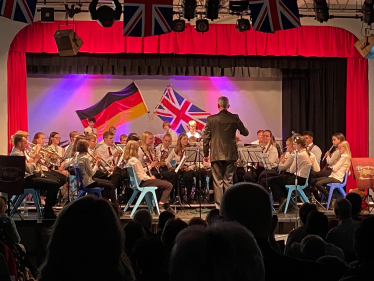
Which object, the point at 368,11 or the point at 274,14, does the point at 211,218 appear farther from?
the point at 368,11

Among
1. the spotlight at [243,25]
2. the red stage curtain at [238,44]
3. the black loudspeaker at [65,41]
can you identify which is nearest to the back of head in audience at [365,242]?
the spotlight at [243,25]

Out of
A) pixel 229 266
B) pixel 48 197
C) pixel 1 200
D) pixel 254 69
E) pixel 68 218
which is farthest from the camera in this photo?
pixel 254 69

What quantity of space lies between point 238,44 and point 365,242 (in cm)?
918

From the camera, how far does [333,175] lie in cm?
917

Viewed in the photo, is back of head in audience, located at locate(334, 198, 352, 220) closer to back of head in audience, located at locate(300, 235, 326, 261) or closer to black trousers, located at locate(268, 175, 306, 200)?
back of head in audience, located at locate(300, 235, 326, 261)

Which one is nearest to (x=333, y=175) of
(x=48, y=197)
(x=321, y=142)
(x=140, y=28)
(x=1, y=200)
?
(x=321, y=142)

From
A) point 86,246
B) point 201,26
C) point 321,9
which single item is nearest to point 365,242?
point 86,246

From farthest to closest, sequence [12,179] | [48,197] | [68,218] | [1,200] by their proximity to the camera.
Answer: [48,197] < [12,179] < [1,200] < [68,218]

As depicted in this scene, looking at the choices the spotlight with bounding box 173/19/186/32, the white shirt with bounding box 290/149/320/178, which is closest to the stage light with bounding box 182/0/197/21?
the spotlight with bounding box 173/19/186/32

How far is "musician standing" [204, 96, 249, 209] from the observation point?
8188 millimetres

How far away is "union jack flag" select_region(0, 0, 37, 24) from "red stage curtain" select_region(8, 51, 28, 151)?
3.67 metres

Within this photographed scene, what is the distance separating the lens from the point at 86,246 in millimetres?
1545

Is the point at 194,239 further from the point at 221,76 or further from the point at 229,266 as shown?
the point at 221,76

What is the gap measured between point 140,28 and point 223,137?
2.04 metres
